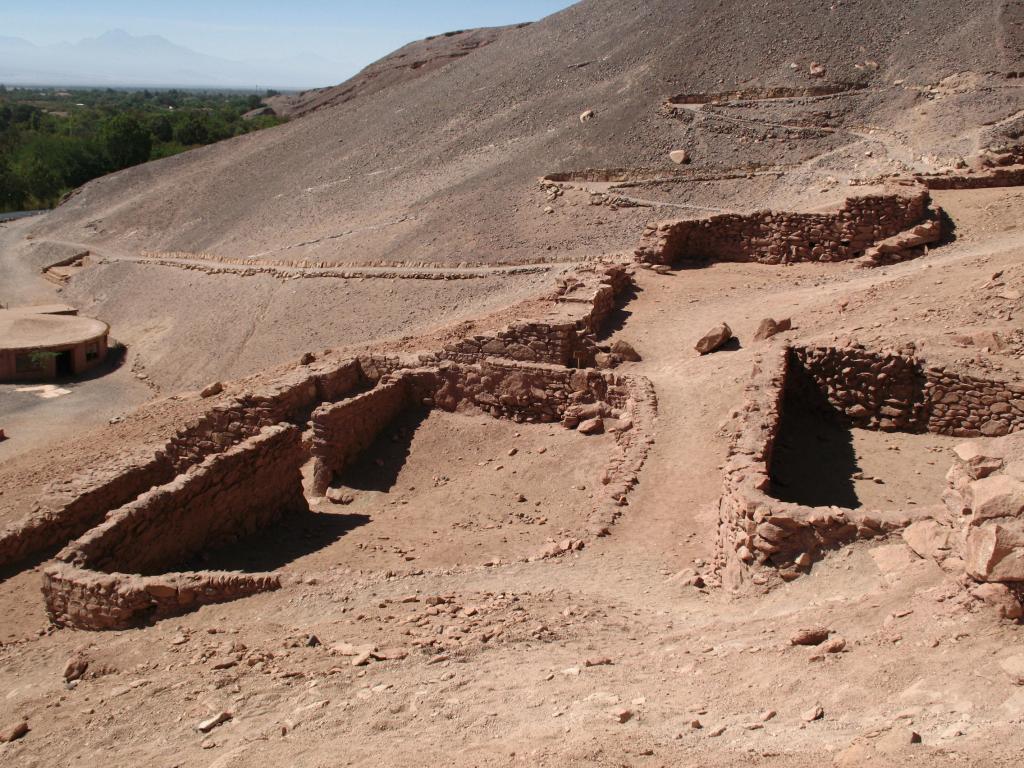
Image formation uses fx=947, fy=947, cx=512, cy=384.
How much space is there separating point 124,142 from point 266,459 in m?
A: 63.5

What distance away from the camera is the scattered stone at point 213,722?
257 inches

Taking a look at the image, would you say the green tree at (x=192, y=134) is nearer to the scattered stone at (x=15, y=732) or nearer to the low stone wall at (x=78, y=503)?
the low stone wall at (x=78, y=503)

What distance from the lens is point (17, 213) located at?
199 feet

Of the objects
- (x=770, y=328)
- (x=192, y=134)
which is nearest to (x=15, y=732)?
(x=770, y=328)

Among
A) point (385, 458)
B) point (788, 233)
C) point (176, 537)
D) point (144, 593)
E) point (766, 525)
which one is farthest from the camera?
point (788, 233)

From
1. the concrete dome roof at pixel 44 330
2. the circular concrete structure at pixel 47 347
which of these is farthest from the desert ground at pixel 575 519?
the concrete dome roof at pixel 44 330

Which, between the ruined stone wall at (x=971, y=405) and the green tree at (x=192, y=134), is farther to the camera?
the green tree at (x=192, y=134)

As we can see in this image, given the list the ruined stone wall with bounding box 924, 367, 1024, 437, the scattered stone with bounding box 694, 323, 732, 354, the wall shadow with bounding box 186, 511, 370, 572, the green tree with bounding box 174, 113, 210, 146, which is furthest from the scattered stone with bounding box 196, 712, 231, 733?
the green tree with bounding box 174, 113, 210, 146

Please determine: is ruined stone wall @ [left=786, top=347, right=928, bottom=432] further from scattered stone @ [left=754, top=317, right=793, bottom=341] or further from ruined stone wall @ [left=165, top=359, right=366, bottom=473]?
ruined stone wall @ [left=165, top=359, right=366, bottom=473]

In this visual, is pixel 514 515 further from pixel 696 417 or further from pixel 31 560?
pixel 31 560

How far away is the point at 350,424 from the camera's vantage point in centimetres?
1372

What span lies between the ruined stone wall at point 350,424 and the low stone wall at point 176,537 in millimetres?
1090

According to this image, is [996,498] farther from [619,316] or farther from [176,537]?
[619,316]

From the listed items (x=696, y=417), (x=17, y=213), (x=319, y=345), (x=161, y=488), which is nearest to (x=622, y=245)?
(x=319, y=345)
